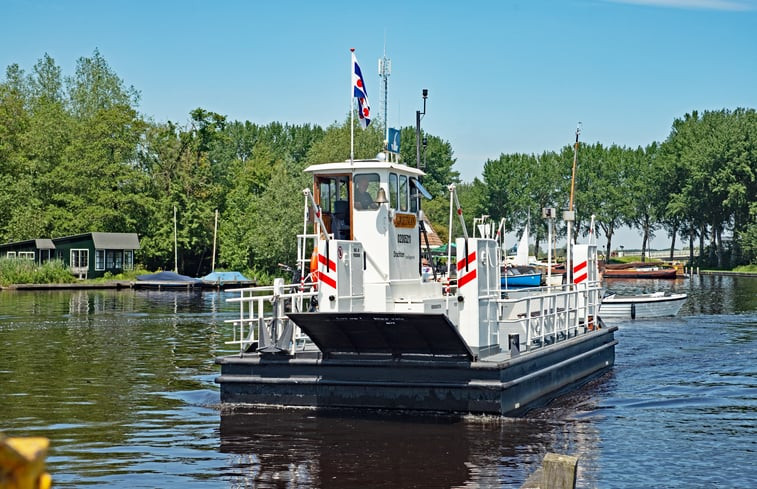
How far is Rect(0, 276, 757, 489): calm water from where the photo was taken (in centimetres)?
1254

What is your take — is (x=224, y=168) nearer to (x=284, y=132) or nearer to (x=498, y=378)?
(x=284, y=132)

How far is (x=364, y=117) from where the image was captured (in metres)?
19.1

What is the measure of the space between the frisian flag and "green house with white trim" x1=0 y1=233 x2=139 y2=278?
61.2 m

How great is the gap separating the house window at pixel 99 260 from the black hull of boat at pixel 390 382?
209 feet

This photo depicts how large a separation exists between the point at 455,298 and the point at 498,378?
2811 mm

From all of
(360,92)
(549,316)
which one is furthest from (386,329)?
(360,92)

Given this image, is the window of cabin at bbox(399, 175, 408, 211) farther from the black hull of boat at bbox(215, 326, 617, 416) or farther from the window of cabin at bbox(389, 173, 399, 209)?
the black hull of boat at bbox(215, 326, 617, 416)

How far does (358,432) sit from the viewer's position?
14969 mm

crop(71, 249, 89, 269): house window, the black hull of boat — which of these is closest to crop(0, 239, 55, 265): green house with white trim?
crop(71, 249, 89, 269): house window

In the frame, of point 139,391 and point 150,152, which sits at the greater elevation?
point 150,152

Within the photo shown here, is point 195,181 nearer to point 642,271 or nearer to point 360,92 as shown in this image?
point 642,271

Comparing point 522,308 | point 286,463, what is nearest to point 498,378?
point 286,463

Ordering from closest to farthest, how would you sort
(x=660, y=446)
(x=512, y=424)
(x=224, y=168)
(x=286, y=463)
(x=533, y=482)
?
(x=533, y=482) < (x=286, y=463) < (x=660, y=446) < (x=512, y=424) < (x=224, y=168)

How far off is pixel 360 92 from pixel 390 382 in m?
6.12
